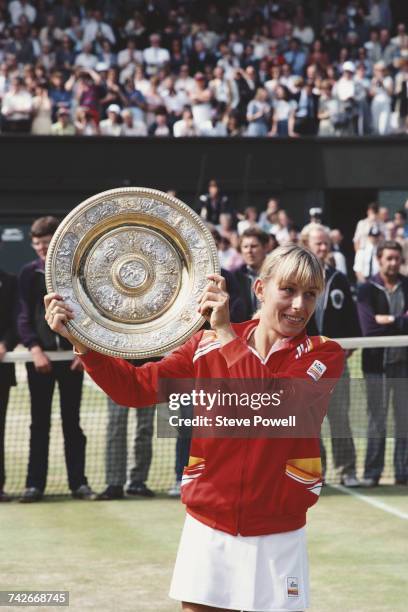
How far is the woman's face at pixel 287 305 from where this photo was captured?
3996mm

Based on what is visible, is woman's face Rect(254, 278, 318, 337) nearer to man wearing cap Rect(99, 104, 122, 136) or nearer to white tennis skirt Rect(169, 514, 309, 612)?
white tennis skirt Rect(169, 514, 309, 612)

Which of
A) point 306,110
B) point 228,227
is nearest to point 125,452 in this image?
point 228,227

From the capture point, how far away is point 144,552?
8039mm

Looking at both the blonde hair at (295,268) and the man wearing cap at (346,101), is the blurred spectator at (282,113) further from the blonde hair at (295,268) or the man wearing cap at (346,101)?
the blonde hair at (295,268)

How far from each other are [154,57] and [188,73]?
0.87 m

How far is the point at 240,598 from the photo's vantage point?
4.00 m

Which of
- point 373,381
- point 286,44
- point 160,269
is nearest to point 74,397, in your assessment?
point 373,381

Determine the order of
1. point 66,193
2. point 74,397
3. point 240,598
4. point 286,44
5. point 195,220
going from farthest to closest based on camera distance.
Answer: point 286,44, point 66,193, point 74,397, point 195,220, point 240,598

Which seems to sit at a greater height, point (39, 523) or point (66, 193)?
point (66, 193)

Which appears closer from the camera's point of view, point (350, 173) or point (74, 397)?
point (74, 397)

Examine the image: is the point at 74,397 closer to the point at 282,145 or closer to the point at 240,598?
the point at 240,598

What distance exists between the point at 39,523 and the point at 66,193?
60.1 ft

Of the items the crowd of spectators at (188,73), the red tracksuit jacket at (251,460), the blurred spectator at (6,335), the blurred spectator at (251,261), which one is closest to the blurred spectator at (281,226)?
the crowd of spectators at (188,73)

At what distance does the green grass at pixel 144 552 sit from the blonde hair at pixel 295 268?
3.19 m
